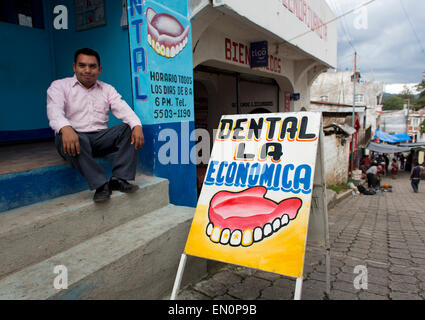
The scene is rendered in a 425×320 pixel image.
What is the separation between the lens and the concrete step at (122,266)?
187 centimetres

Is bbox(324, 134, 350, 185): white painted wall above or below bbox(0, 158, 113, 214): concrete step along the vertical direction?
below

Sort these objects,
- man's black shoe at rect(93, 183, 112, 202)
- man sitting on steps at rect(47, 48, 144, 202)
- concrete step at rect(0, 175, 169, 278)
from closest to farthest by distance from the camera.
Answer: concrete step at rect(0, 175, 169, 278) < man's black shoe at rect(93, 183, 112, 202) < man sitting on steps at rect(47, 48, 144, 202)

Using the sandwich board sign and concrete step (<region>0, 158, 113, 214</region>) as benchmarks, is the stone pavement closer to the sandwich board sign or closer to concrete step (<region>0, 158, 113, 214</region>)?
the sandwich board sign

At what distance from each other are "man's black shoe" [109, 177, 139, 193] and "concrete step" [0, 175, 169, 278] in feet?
0.19

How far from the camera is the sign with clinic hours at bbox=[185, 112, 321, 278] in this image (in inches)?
86.2

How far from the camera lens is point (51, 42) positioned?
4301mm

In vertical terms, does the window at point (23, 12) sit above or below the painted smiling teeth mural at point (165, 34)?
above

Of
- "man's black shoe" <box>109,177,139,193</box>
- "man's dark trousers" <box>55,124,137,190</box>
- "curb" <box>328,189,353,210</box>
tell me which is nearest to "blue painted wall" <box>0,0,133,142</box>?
"man's dark trousers" <box>55,124,137,190</box>

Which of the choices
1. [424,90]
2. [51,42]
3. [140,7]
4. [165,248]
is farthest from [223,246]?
[424,90]

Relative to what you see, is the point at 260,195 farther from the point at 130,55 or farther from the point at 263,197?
the point at 130,55

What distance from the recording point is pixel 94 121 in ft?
9.96

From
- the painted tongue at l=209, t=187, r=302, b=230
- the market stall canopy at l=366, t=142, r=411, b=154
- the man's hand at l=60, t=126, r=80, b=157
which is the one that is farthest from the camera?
the market stall canopy at l=366, t=142, r=411, b=154

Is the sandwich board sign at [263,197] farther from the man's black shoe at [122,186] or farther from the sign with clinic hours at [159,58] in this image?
the sign with clinic hours at [159,58]

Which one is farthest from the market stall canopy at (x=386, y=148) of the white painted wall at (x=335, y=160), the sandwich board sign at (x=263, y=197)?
the sandwich board sign at (x=263, y=197)
